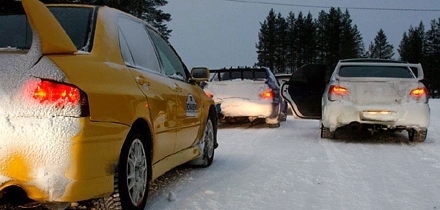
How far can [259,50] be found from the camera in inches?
3031

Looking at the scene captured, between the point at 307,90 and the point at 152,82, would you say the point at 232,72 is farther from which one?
the point at 152,82

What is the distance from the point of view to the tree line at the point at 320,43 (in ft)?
244

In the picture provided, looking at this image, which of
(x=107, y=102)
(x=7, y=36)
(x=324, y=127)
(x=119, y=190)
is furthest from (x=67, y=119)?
(x=324, y=127)

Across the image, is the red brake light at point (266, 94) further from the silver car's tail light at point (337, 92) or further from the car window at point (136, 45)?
the car window at point (136, 45)

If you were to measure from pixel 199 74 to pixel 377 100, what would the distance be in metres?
3.87

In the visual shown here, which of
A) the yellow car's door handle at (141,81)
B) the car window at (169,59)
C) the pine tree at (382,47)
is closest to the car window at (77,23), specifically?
the yellow car's door handle at (141,81)

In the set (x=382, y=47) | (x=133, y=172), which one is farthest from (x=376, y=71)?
(x=382, y=47)

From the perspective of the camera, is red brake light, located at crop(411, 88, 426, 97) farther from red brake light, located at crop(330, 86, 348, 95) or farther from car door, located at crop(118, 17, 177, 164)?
car door, located at crop(118, 17, 177, 164)

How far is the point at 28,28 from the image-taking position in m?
3.16

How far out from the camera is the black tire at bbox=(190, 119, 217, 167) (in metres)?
5.50

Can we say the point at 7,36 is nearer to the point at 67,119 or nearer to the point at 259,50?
the point at 67,119

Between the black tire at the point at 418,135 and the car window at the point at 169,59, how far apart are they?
4.85 m

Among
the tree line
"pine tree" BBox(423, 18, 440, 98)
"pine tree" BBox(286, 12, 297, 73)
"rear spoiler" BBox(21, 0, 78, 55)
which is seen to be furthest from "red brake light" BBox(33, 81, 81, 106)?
"pine tree" BBox(423, 18, 440, 98)

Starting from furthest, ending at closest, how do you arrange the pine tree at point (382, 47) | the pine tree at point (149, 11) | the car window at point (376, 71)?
1. the pine tree at point (382, 47)
2. the pine tree at point (149, 11)
3. the car window at point (376, 71)
